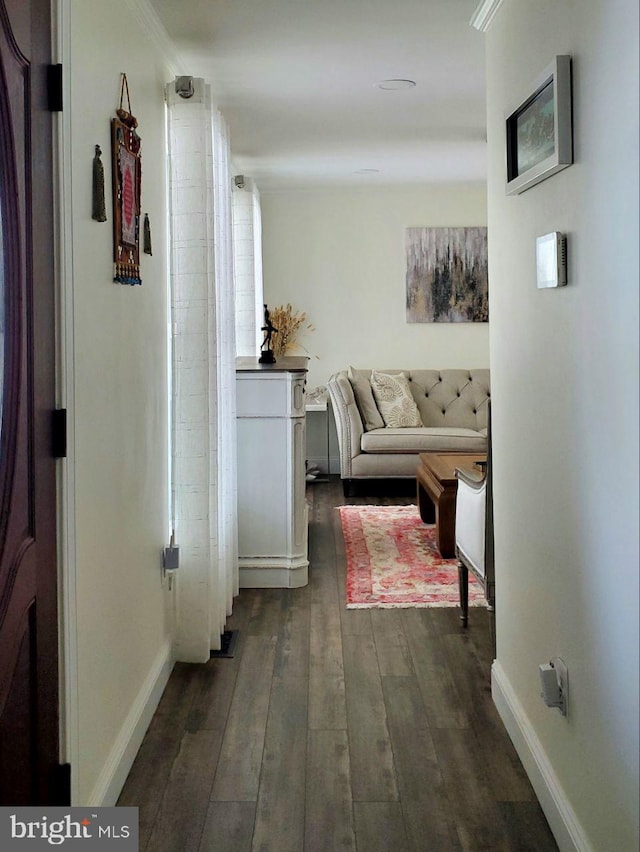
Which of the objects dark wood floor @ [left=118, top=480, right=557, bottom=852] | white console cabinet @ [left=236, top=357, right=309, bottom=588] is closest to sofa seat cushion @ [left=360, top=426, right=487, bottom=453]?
white console cabinet @ [left=236, top=357, right=309, bottom=588]

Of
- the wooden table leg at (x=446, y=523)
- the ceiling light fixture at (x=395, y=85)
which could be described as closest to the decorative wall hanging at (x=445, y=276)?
the wooden table leg at (x=446, y=523)

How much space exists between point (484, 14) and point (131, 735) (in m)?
2.65

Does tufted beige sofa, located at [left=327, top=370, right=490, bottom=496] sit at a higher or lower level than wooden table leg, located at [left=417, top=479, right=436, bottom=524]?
higher

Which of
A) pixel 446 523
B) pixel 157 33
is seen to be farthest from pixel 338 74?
pixel 446 523

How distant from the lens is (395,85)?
4.15m

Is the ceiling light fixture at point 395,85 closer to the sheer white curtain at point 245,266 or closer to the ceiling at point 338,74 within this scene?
the ceiling at point 338,74

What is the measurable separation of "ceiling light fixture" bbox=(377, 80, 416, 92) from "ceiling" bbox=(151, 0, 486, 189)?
0.12 feet

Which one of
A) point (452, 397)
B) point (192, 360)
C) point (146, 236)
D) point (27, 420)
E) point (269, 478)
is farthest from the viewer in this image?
point (452, 397)

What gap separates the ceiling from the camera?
3.19m

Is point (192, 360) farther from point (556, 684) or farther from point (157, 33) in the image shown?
point (556, 684)

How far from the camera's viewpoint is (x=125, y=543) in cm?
269

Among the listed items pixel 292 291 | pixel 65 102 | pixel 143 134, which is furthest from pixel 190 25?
pixel 292 291

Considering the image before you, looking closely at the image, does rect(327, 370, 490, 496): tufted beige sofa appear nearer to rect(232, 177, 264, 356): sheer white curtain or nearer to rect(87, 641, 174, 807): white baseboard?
rect(232, 177, 264, 356): sheer white curtain

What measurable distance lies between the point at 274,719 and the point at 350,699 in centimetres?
31
